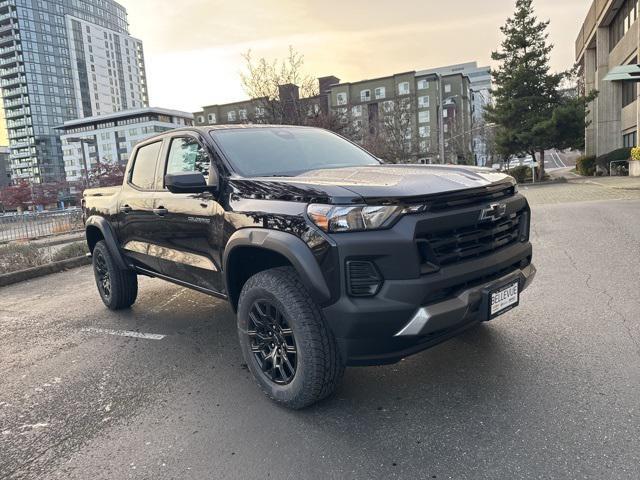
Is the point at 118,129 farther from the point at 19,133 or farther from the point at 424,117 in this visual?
the point at 424,117

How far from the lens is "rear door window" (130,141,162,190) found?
471cm

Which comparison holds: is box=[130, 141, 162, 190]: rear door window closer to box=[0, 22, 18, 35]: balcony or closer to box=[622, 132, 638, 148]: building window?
box=[622, 132, 638, 148]: building window

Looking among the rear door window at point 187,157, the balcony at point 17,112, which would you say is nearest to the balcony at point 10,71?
the balcony at point 17,112

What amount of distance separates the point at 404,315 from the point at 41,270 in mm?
8467

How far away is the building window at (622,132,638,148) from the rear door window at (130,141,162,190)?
3203 cm

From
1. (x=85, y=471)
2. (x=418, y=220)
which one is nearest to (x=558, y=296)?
(x=418, y=220)

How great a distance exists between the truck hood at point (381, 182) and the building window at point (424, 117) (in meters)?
78.4

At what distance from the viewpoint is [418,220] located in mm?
2666

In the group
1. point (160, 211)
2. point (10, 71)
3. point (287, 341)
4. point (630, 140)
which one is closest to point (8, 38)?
point (10, 71)

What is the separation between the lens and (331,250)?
2643mm

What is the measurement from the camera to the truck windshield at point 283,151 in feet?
12.3

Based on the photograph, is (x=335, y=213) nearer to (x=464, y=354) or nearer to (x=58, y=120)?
(x=464, y=354)

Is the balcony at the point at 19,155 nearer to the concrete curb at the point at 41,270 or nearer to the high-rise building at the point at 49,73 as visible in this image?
the high-rise building at the point at 49,73

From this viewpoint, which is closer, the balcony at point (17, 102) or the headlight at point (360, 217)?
the headlight at point (360, 217)
